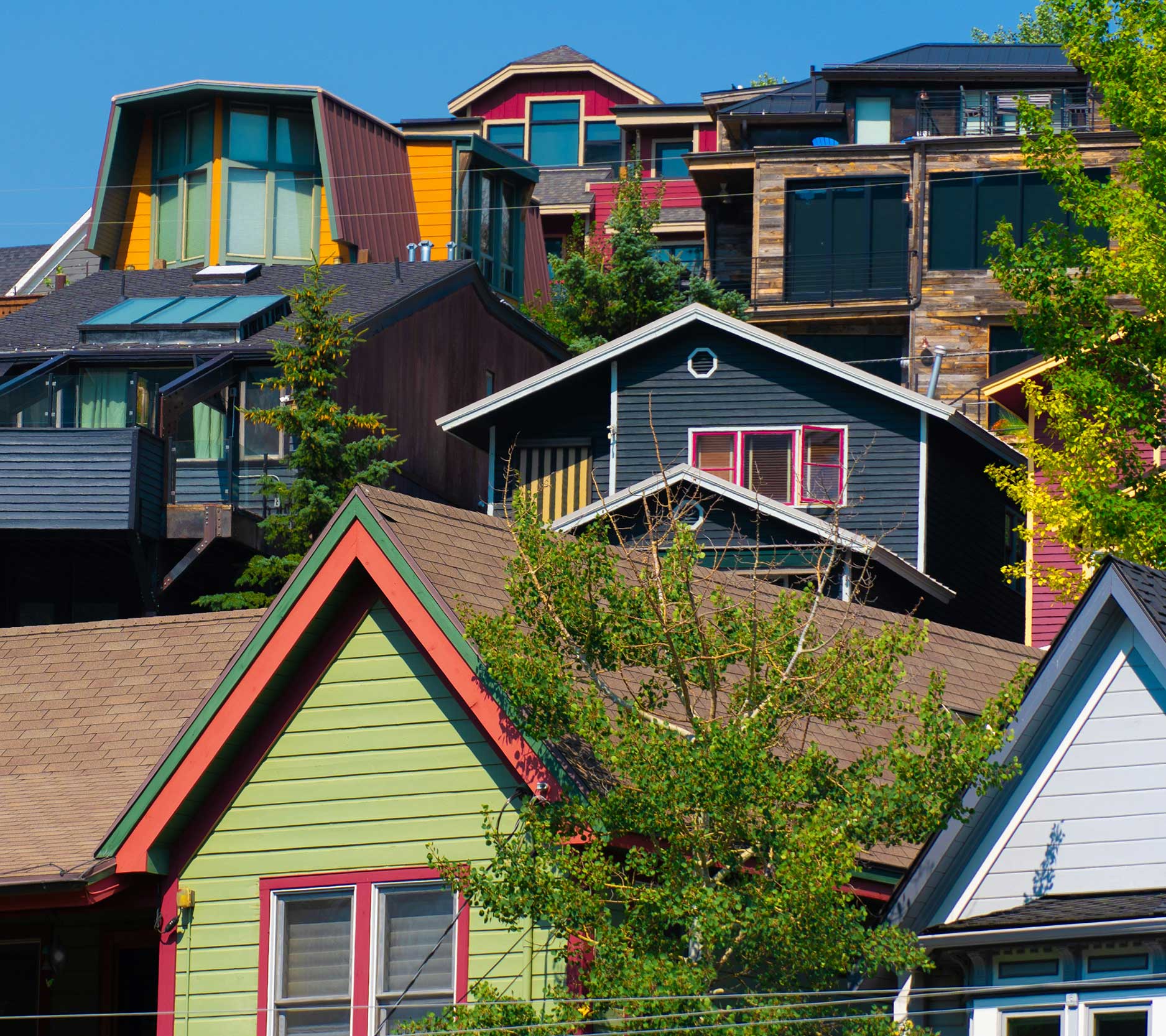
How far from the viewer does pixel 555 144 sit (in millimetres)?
74250

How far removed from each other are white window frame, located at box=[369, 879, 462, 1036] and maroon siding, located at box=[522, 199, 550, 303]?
3898 centimetres

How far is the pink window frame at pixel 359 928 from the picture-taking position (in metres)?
15.6

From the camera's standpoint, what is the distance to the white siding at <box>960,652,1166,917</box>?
590 inches

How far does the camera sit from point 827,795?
45.8ft

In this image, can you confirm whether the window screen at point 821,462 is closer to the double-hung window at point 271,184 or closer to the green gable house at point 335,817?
the double-hung window at point 271,184

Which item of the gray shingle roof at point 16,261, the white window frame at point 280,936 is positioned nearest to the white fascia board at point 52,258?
the gray shingle roof at point 16,261

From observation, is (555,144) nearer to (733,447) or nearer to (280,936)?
(733,447)

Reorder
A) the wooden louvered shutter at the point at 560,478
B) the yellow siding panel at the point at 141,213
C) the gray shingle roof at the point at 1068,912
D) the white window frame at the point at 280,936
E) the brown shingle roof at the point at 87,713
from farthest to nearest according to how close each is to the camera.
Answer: the yellow siding panel at the point at 141,213 < the wooden louvered shutter at the point at 560,478 < the brown shingle roof at the point at 87,713 < the white window frame at the point at 280,936 < the gray shingle roof at the point at 1068,912

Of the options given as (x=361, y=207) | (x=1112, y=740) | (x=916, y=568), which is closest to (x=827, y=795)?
(x=1112, y=740)

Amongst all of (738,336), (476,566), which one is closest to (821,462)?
(738,336)

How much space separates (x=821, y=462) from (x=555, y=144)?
1610 inches

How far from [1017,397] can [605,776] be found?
20.8m

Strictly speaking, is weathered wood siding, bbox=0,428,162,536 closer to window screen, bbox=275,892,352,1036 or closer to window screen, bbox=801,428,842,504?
window screen, bbox=801,428,842,504

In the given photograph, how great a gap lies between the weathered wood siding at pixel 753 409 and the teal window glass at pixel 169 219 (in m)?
14.4
